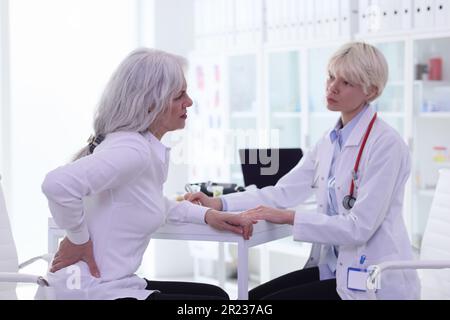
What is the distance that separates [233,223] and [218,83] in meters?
2.73

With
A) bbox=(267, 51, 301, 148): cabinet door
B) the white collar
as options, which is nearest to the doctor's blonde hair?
the white collar

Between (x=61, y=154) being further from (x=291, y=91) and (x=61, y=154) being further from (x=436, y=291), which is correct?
(x=436, y=291)

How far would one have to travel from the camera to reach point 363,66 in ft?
7.48

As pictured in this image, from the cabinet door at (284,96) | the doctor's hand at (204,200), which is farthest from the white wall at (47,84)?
the doctor's hand at (204,200)

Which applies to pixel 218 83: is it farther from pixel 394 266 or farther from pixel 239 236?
pixel 394 266

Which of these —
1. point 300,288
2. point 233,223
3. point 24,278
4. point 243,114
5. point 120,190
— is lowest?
point 300,288

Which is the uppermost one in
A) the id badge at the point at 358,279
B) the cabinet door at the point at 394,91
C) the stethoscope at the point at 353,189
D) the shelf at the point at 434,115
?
the cabinet door at the point at 394,91

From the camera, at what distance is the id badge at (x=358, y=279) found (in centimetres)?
211

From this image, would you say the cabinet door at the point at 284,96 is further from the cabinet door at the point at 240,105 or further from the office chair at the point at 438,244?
the office chair at the point at 438,244

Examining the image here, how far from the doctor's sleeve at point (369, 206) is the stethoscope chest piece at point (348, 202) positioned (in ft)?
0.14

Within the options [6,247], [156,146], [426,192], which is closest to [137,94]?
[156,146]

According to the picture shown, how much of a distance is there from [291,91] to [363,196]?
2.41 m

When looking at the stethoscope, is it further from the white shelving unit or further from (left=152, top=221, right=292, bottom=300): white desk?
the white shelving unit

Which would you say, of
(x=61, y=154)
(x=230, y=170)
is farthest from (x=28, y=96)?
(x=230, y=170)
